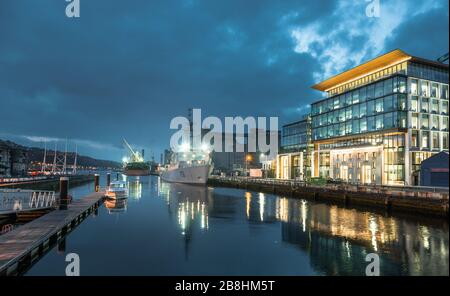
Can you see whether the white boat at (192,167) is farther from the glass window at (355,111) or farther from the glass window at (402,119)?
the glass window at (402,119)

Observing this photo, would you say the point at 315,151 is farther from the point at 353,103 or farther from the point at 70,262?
the point at 70,262

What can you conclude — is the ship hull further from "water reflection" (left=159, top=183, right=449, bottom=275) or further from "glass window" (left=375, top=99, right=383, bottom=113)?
"water reflection" (left=159, top=183, right=449, bottom=275)

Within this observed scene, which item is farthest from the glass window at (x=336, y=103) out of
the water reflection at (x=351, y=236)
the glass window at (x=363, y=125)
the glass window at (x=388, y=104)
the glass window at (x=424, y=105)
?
the water reflection at (x=351, y=236)

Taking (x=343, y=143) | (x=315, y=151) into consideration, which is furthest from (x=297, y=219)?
(x=315, y=151)

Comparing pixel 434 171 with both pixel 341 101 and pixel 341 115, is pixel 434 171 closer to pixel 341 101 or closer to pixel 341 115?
pixel 341 115

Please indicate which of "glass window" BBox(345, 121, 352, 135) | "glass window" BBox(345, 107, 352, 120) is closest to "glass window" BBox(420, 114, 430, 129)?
"glass window" BBox(345, 121, 352, 135)

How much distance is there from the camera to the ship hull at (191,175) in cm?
11094

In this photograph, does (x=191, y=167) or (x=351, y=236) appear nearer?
(x=351, y=236)

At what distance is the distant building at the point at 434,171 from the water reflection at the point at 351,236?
43.6ft

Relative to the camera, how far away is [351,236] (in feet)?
93.5

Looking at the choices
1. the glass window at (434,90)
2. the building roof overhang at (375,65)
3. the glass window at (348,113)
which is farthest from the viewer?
the glass window at (348,113)

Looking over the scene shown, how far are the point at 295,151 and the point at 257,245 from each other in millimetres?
90427

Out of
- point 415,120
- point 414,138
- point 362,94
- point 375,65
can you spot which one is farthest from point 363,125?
point 375,65

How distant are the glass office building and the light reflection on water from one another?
122 feet
